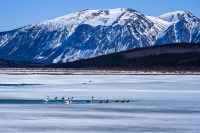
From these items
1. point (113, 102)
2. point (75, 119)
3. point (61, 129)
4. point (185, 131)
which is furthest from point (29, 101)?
point (185, 131)

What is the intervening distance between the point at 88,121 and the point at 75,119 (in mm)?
1020

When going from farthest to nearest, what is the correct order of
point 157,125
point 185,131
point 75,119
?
point 75,119
point 157,125
point 185,131

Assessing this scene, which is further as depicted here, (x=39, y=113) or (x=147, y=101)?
(x=147, y=101)

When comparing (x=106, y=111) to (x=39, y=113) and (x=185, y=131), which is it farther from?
(x=185, y=131)

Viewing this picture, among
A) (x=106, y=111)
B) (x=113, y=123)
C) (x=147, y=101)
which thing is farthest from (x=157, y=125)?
(x=147, y=101)

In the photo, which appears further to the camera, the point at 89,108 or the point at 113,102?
the point at 113,102

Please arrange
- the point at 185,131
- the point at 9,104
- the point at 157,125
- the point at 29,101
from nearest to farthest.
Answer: the point at 185,131 → the point at 157,125 → the point at 9,104 → the point at 29,101

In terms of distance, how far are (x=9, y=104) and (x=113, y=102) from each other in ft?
25.2

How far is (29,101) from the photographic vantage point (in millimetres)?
44000

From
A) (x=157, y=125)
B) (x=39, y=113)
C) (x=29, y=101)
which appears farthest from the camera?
(x=29, y=101)

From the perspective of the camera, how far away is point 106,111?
3659cm

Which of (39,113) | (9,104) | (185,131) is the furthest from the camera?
(9,104)

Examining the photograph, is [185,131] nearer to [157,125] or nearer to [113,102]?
[157,125]

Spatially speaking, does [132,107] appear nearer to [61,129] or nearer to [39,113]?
[39,113]
